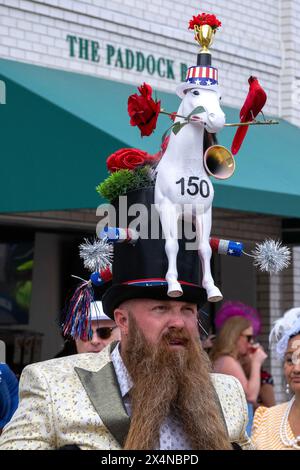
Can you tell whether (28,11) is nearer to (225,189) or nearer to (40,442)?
(225,189)

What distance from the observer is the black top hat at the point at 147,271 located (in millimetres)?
3639

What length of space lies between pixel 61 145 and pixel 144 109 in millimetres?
3776

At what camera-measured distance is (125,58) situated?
951 cm

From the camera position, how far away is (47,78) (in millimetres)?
8258

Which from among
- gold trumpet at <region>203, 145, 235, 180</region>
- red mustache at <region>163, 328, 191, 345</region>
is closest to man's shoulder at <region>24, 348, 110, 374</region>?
red mustache at <region>163, 328, 191, 345</region>

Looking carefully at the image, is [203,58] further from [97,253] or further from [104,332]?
[104,332]

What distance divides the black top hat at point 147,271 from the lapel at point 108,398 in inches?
9.4

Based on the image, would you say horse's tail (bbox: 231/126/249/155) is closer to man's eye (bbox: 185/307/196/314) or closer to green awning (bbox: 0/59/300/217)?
man's eye (bbox: 185/307/196/314)

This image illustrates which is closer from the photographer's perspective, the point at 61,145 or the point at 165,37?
the point at 61,145

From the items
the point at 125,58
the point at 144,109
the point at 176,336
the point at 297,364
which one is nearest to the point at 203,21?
the point at 144,109

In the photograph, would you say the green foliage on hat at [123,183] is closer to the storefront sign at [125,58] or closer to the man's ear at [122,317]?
the man's ear at [122,317]

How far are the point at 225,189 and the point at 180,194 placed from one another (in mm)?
4101

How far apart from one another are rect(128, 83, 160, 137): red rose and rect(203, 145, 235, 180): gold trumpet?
0.21 meters

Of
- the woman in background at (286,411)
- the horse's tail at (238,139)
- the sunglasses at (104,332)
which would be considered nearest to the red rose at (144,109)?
the horse's tail at (238,139)
